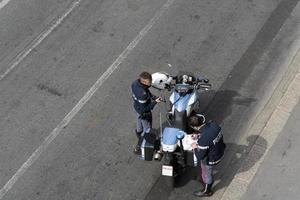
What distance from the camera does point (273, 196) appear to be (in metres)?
10.1

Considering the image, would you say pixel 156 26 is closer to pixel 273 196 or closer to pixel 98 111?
pixel 98 111

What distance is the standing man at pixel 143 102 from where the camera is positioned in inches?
404

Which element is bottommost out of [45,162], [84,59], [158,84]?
[45,162]

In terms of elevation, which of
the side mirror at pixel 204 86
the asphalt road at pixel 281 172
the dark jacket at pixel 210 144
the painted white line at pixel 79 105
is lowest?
the painted white line at pixel 79 105

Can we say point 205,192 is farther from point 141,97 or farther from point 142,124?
point 141,97

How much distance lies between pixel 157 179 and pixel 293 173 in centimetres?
248

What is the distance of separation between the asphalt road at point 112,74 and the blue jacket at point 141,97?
105 centimetres

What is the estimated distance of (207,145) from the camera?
926cm

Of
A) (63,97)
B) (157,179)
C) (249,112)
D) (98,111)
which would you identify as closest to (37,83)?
(63,97)

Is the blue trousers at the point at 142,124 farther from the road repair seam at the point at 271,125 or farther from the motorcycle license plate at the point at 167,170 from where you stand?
the road repair seam at the point at 271,125

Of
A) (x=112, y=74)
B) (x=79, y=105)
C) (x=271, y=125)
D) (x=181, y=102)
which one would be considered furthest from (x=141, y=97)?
(x=271, y=125)

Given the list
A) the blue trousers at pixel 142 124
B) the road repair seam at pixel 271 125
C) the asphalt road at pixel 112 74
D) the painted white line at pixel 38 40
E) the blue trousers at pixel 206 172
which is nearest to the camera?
the blue trousers at pixel 206 172

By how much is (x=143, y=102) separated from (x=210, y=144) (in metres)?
1.75

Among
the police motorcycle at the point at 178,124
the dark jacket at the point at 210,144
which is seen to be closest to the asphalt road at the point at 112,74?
the police motorcycle at the point at 178,124
